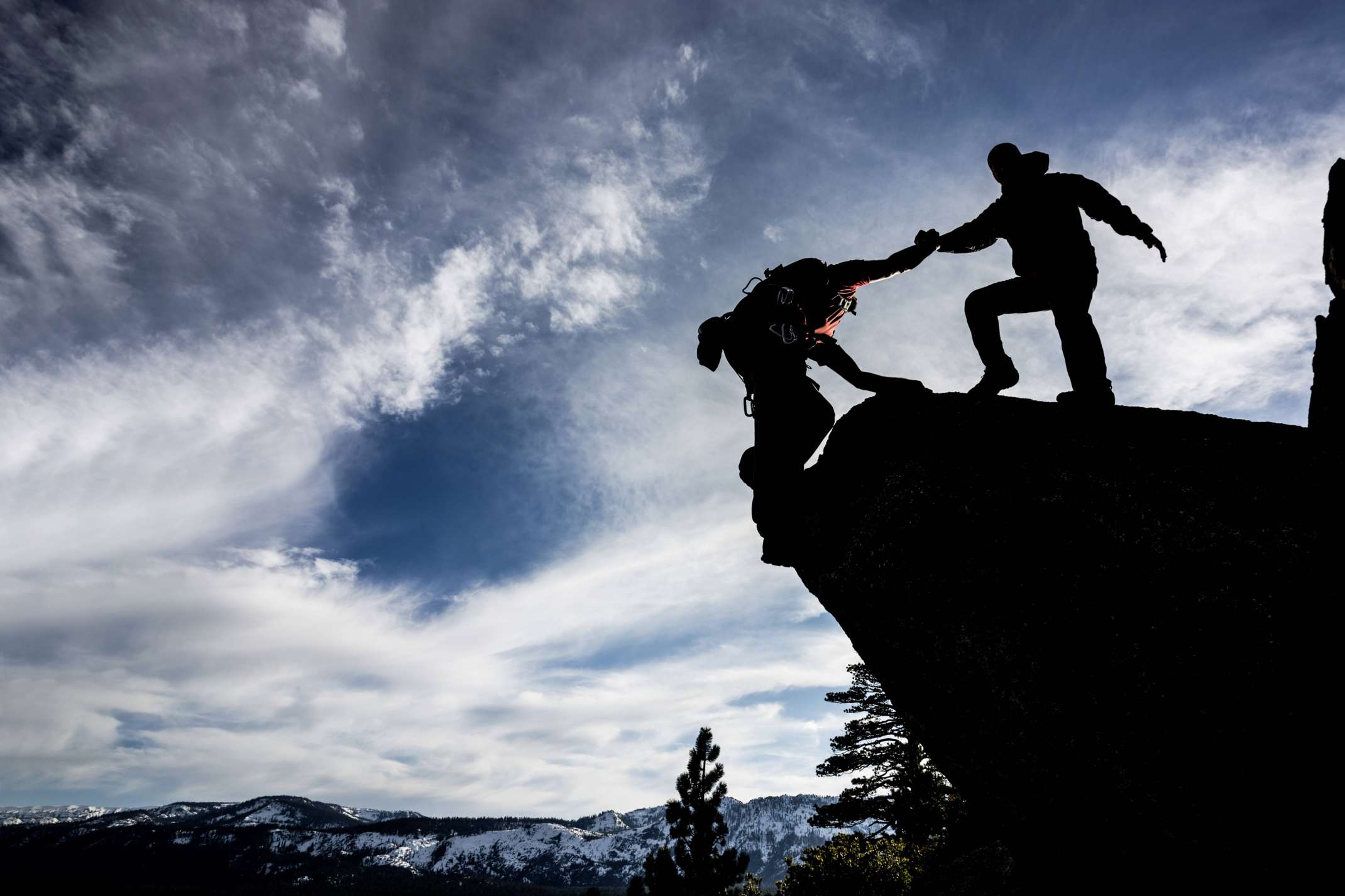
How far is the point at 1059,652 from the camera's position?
13.6 feet

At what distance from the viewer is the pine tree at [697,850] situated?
33.2 m

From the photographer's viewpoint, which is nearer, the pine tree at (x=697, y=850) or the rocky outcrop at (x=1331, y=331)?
the rocky outcrop at (x=1331, y=331)

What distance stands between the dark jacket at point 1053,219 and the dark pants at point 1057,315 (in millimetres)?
117

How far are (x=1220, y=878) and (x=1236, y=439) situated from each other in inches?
102

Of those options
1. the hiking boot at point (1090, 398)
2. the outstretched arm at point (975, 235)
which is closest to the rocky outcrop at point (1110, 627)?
the hiking boot at point (1090, 398)

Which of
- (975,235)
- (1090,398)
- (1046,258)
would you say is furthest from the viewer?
(975,235)

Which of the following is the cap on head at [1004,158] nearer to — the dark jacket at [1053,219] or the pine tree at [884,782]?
the dark jacket at [1053,219]

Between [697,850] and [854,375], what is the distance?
36.1 meters

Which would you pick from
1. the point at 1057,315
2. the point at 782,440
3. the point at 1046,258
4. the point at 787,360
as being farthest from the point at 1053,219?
the point at 782,440

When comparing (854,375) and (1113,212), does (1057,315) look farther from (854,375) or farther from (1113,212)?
(854,375)

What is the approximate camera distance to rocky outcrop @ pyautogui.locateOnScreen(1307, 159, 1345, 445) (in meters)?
4.23

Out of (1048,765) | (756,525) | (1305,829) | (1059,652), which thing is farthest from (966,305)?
(1305,829)

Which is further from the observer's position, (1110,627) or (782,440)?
(782,440)

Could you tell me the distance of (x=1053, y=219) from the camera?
579cm
